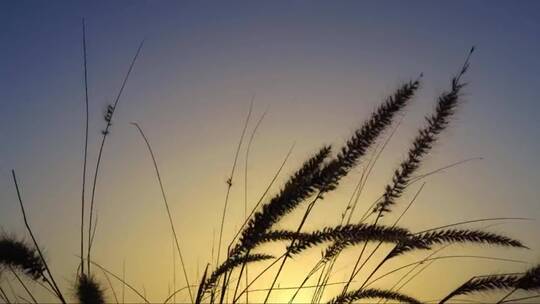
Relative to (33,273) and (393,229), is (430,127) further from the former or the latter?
(33,273)

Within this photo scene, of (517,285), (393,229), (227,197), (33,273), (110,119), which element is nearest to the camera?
(33,273)

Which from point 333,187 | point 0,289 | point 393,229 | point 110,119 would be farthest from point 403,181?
point 0,289

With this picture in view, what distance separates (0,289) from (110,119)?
84 centimetres

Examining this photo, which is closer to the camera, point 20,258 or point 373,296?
point 20,258

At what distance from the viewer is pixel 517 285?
2545 millimetres

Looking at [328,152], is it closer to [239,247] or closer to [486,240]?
[239,247]

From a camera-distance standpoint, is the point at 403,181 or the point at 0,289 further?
the point at 403,181

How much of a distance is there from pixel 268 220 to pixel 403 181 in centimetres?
72

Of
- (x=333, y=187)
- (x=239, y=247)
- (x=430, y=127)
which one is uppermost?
(x=430, y=127)

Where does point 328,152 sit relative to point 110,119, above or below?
below

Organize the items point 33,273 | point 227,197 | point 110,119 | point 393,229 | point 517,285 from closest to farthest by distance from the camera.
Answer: point 33,273, point 517,285, point 393,229, point 110,119, point 227,197

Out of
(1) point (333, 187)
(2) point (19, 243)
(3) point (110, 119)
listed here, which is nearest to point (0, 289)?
(2) point (19, 243)

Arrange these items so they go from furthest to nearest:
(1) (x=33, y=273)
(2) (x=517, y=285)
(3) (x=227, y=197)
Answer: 1. (3) (x=227, y=197)
2. (2) (x=517, y=285)
3. (1) (x=33, y=273)

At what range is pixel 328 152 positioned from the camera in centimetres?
259
